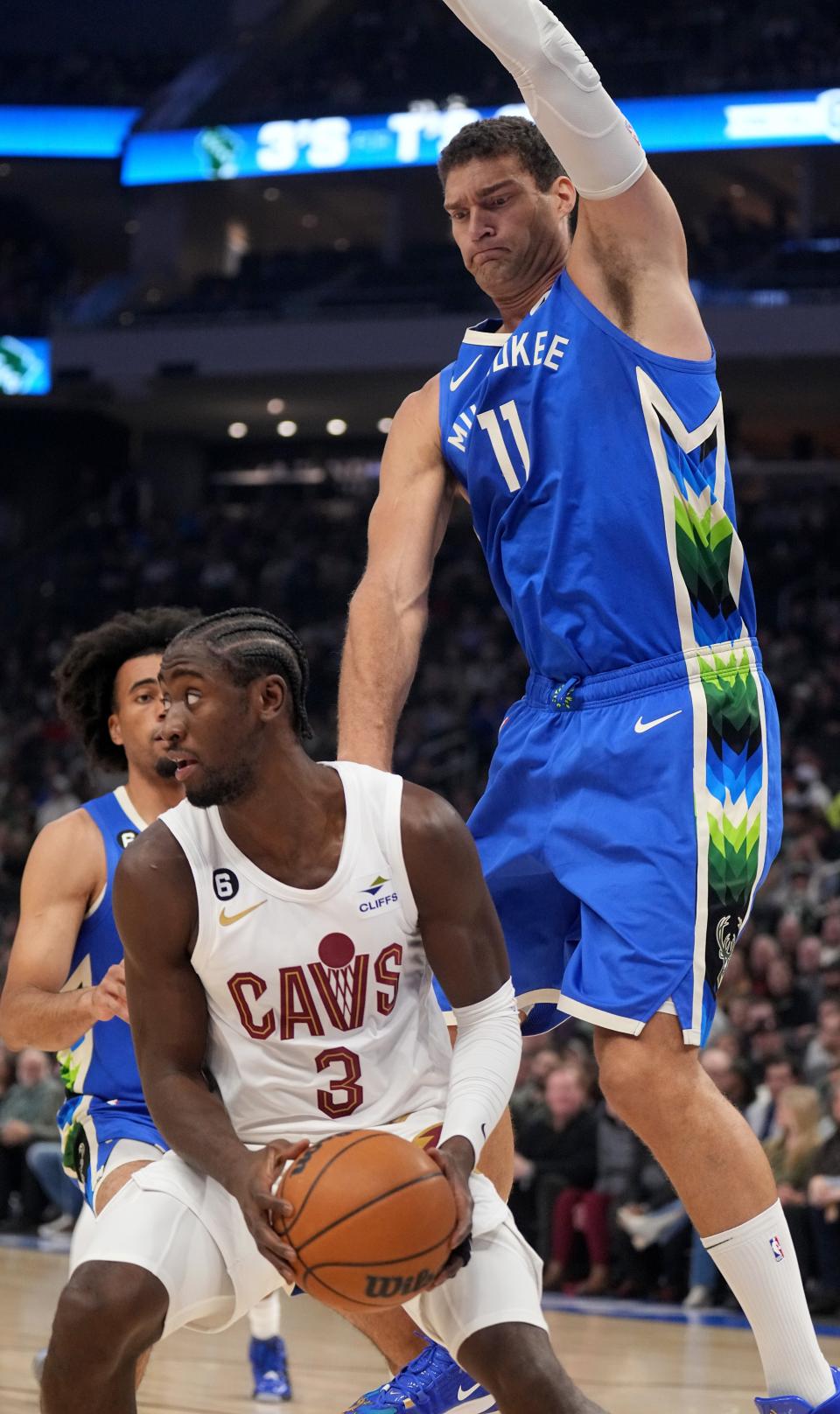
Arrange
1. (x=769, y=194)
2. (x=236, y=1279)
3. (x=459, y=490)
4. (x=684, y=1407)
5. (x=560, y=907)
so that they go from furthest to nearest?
(x=769, y=194), (x=684, y=1407), (x=459, y=490), (x=560, y=907), (x=236, y=1279)

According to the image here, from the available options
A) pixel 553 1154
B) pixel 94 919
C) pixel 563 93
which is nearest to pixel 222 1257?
pixel 94 919

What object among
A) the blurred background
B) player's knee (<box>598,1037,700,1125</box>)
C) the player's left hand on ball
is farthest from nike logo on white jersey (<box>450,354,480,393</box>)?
the blurred background

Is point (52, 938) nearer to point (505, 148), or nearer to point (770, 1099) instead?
point (505, 148)

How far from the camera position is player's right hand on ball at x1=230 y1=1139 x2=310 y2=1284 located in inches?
108

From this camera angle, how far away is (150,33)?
30.9 metres

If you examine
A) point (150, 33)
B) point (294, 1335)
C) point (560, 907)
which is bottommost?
point (294, 1335)

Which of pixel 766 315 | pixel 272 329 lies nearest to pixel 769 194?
pixel 766 315

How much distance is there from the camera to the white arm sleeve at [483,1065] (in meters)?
3.00

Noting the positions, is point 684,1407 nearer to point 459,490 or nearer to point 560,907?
point 560,907

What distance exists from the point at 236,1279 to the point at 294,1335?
14.9 ft

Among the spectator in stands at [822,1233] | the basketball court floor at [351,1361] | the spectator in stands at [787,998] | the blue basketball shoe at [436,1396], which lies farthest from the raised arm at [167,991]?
the spectator in stands at [787,998]

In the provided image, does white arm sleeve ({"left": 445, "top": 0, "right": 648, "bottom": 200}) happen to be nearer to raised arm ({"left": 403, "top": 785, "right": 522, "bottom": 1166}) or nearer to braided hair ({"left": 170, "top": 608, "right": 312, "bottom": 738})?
braided hair ({"left": 170, "top": 608, "right": 312, "bottom": 738})

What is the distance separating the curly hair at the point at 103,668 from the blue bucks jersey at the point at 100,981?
1.56ft

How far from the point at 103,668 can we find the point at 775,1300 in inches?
99.5
